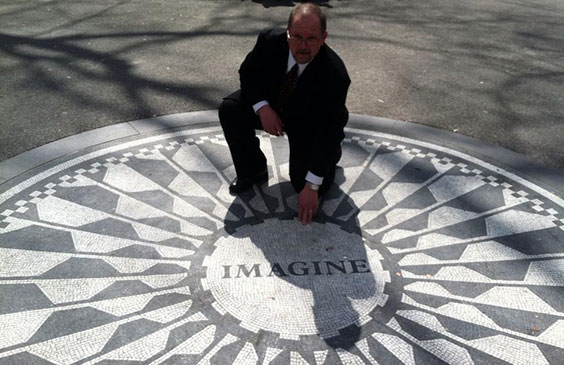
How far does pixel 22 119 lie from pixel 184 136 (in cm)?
168

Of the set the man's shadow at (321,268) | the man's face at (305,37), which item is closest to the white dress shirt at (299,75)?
the man's face at (305,37)

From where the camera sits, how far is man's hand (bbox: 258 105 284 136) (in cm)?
387

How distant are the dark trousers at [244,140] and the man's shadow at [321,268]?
0.17 metres

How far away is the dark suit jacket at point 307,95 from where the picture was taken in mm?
3664

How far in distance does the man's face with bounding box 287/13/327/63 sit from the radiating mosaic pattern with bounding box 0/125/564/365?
1183 millimetres

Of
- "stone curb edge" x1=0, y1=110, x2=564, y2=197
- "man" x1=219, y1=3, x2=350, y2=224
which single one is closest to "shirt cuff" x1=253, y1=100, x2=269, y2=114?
"man" x1=219, y1=3, x2=350, y2=224

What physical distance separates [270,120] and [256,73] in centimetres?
38

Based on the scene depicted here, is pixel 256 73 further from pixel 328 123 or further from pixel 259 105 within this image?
pixel 328 123

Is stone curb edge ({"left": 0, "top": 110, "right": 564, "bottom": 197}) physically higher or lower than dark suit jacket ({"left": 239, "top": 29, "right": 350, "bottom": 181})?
lower

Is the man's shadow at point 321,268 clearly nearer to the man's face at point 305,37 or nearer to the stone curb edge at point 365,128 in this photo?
the man's face at point 305,37

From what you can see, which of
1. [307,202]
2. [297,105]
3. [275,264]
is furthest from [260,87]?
[275,264]

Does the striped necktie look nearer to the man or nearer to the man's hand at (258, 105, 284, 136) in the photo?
the man

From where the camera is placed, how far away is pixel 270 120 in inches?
152

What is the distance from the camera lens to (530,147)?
505 centimetres
